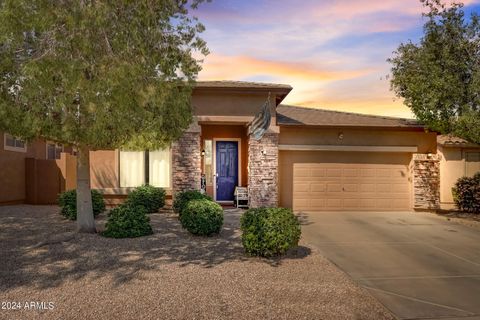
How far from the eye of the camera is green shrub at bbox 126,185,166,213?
14992mm

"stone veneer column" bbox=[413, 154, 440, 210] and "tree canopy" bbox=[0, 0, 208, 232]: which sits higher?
"tree canopy" bbox=[0, 0, 208, 232]

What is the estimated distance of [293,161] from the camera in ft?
54.9

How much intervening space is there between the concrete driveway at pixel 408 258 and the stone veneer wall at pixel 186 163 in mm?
4089

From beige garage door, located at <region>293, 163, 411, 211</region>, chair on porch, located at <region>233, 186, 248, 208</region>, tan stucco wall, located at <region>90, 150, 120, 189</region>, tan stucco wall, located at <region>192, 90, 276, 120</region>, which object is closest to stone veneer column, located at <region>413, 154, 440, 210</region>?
beige garage door, located at <region>293, 163, 411, 211</region>

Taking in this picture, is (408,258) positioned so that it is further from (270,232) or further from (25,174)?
(25,174)

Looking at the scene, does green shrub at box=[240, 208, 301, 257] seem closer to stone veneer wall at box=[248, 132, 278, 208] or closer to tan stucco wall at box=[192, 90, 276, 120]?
stone veneer wall at box=[248, 132, 278, 208]

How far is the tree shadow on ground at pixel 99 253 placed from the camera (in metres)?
7.19

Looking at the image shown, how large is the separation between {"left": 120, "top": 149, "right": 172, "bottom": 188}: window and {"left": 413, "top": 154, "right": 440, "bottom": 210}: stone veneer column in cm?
953

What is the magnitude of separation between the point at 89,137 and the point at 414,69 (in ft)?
39.6

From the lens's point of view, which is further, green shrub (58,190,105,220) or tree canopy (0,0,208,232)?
green shrub (58,190,105,220)

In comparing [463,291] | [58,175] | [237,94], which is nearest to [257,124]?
[237,94]

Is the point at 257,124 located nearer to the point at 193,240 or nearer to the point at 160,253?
the point at 193,240

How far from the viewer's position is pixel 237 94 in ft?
51.5

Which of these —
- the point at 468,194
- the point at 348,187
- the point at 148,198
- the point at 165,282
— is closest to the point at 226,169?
the point at 148,198
